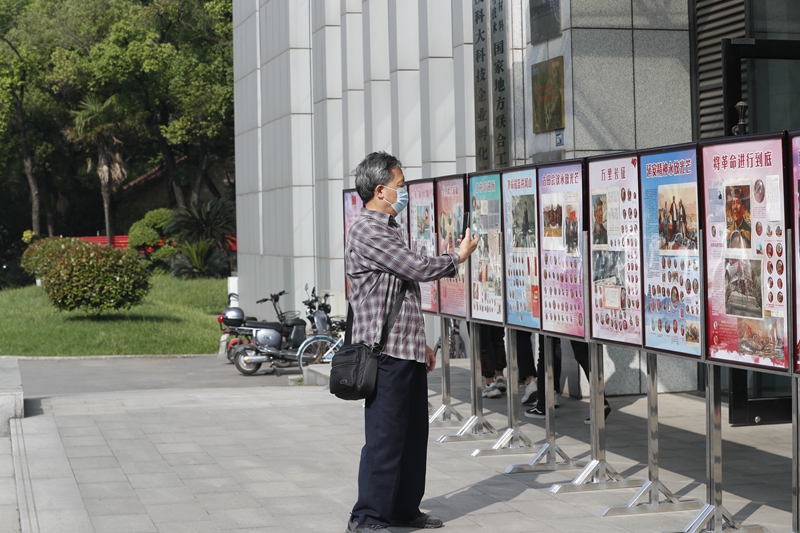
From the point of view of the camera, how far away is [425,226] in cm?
917

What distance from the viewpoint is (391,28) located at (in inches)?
626

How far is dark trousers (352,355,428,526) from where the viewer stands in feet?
18.1

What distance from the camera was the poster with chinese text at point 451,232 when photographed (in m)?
8.54

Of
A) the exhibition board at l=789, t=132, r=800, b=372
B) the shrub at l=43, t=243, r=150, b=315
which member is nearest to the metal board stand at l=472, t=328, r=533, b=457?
the exhibition board at l=789, t=132, r=800, b=372

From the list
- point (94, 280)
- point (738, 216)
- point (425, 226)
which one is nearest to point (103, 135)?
point (94, 280)

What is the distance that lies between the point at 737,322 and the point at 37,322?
19894 mm

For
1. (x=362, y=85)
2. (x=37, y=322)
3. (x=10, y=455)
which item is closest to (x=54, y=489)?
(x=10, y=455)

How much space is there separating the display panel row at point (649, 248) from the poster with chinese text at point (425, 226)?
0.49 metres

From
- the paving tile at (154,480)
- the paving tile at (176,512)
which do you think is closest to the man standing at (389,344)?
the paving tile at (176,512)

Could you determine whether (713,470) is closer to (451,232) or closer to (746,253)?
(746,253)

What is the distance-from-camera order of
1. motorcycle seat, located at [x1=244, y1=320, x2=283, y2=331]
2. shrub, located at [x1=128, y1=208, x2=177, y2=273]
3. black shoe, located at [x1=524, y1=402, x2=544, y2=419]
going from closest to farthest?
black shoe, located at [x1=524, y1=402, x2=544, y2=419]
motorcycle seat, located at [x1=244, y1=320, x2=283, y2=331]
shrub, located at [x1=128, y1=208, x2=177, y2=273]

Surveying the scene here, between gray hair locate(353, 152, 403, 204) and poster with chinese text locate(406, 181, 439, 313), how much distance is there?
3.19m

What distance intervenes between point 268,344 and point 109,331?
19.7 feet

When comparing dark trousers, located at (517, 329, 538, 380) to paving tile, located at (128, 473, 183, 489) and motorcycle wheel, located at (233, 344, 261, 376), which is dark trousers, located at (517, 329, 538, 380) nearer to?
paving tile, located at (128, 473, 183, 489)
